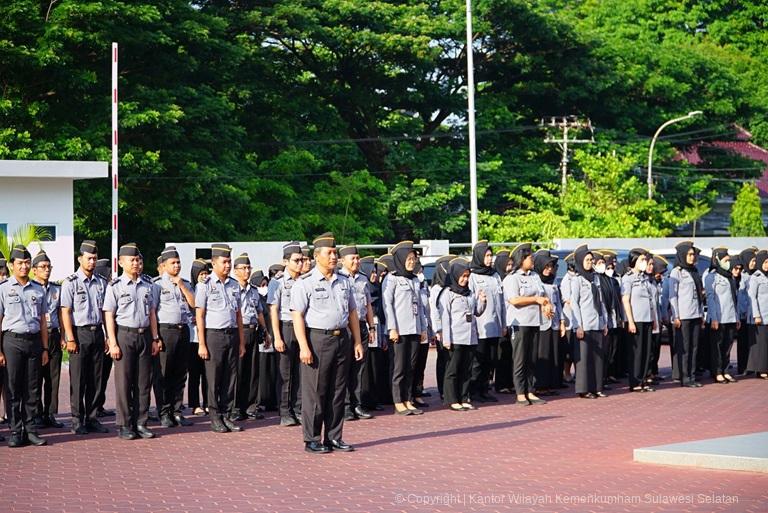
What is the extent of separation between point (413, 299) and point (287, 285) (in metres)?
1.77

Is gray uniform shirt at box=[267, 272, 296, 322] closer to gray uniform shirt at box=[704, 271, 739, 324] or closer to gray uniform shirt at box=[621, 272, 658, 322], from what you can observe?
gray uniform shirt at box=[621, 272, 658, 322]

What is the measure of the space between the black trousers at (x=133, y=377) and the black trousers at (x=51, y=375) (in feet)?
4.31

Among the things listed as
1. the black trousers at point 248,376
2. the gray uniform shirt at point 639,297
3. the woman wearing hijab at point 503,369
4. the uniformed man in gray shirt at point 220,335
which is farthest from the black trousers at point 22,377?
the gray uniform shirt at point 639,297

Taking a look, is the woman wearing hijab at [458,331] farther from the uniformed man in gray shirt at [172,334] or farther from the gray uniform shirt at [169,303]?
the gray uniform shirt at [169,303]

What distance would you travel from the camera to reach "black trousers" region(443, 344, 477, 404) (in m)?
15.9

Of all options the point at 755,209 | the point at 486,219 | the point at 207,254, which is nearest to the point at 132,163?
the point at 207,254

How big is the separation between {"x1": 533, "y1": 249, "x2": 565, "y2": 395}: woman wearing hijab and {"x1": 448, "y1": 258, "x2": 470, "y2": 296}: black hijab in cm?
184

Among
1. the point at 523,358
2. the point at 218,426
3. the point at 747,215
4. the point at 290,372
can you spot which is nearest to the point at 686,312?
the point at 523,358

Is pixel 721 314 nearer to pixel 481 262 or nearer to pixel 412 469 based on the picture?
pixel 481 262

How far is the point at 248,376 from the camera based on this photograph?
615 inches

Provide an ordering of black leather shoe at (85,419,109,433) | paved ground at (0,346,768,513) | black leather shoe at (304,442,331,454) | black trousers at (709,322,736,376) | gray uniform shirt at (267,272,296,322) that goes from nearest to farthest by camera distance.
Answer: paved ground at (0,346,768,513), black leather shoe at (304,442,331,454), black leather shoe at (85,419,109,433), gray uniform shirt at (267,272,296,322), black trousers at (709,322,736,376)

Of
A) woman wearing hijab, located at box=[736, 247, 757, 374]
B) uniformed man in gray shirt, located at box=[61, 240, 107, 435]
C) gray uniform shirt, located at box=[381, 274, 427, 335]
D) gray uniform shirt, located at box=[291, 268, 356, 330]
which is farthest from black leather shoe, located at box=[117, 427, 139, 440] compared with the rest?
woman wearing hijab, located at box=[736, 247, 757, 374]

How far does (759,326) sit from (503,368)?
15.5 ft

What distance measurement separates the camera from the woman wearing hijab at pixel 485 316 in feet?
55.6
